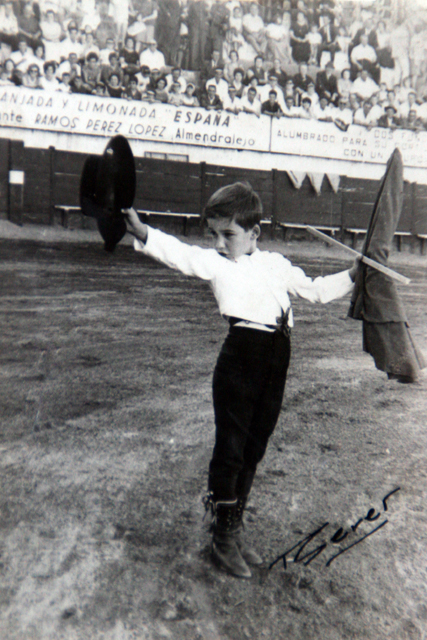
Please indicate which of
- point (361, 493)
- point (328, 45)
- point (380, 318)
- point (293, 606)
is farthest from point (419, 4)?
point (293, 606)

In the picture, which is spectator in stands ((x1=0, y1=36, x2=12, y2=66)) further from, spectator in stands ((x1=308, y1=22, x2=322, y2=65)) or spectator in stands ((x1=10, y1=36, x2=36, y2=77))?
spectator in stands ((x1=308, y1=22, x2=322, y2=65))

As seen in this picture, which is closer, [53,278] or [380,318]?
[380,318]

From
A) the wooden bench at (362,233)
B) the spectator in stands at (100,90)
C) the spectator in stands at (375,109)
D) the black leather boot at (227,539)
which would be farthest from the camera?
the spectator in stands at (375,109)

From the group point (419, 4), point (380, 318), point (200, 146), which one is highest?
point (419, 4)

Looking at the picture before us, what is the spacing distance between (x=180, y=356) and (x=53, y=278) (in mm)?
579

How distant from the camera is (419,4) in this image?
5.53ft

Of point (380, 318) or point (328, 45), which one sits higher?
point (328, 45)

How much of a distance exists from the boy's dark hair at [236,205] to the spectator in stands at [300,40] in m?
0.87

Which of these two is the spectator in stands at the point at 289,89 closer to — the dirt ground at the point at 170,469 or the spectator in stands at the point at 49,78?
the dirt ground at the point at 170,469

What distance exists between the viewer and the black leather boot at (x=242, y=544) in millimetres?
1183

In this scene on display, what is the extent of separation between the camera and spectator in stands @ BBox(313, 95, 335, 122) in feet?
5.87

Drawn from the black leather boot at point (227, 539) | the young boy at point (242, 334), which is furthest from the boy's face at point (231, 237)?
the black leather boot at point (227, 539)

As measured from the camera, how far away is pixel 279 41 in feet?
5.41

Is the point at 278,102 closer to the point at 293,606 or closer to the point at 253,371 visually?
the point at 253,371
